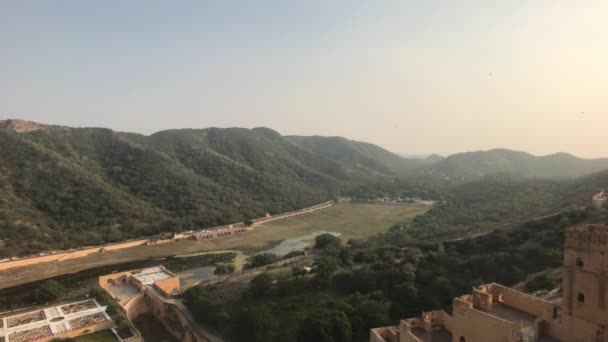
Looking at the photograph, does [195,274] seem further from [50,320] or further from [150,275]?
[50,320]

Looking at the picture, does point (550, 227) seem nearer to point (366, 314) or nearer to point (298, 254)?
point (366, 314)

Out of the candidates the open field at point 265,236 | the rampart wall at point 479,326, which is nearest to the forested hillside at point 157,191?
the open field at point 265,236

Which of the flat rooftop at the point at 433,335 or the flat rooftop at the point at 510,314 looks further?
the flat rooftop at the point at 433,335

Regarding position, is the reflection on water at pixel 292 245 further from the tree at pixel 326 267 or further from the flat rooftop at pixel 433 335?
the flat rooftop at pixel 433 335

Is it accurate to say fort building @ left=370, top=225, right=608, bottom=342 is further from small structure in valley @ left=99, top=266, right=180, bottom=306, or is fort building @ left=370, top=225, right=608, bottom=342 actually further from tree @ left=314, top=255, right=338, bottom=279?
small structure in valley @ left=99, top=266, right=180, bottom=306

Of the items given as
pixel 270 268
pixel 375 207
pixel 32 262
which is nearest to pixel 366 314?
pixel 270 268
